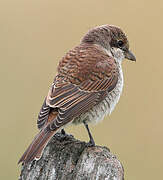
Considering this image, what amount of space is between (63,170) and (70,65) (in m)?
1.65

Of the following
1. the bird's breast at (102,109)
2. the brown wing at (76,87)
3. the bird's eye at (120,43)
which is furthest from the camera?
the bird's eye at (120,43)

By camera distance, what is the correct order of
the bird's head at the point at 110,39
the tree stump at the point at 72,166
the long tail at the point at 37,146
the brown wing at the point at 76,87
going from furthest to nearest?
the bird's head at the point at 110,39
the brown wing at the point at 76,87
the long tail at the point at 37,146
the tree stump at the point at 72,166

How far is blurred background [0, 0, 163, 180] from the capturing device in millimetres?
6723

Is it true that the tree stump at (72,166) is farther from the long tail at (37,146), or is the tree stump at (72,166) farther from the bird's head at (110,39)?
the bird's head at (110,39)

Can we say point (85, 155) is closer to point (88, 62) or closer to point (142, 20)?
point (88, 62)

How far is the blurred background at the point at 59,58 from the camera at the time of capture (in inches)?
265

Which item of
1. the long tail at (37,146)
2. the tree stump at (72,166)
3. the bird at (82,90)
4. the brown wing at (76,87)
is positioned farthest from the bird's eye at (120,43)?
the tree stump at (72,166)

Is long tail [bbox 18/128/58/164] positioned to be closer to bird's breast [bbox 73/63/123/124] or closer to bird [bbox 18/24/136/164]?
bird [bbox 18/24/136/164]

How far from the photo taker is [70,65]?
532cm

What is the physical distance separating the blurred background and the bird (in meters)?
1.30

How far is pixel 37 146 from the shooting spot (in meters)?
4.13

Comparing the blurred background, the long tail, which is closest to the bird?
the long tail

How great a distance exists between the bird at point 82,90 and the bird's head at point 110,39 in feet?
0.11

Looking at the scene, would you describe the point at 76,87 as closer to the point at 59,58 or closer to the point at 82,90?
the point at 82,90
